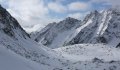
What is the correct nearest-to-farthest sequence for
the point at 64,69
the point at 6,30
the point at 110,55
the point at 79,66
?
the point at 64,69 < the point at 79,66 < the point at 6,30 < the point at 110,55

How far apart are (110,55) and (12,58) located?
118 feet

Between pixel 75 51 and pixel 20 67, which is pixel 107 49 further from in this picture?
pixel 20 67

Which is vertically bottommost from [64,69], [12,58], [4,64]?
[4,64]

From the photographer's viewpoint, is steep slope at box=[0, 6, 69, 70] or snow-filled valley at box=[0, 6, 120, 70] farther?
steep slope at box=[0, 6, 69, 70]

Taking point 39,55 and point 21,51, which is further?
point 39,55

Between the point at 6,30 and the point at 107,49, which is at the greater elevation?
the point at 107,49

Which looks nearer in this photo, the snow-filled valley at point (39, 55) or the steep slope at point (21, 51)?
the snow-filled valley at point (39, 55)

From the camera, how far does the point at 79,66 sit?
132 feet

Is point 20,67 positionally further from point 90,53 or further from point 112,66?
point 90,53

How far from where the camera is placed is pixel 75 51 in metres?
65.4

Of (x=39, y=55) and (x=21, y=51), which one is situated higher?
(x=39, y=55)

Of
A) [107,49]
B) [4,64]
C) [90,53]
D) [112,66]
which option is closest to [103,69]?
[112,66]

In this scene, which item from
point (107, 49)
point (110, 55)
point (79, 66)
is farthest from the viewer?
point (107, 49)

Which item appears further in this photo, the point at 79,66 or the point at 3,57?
the point at 79,66
